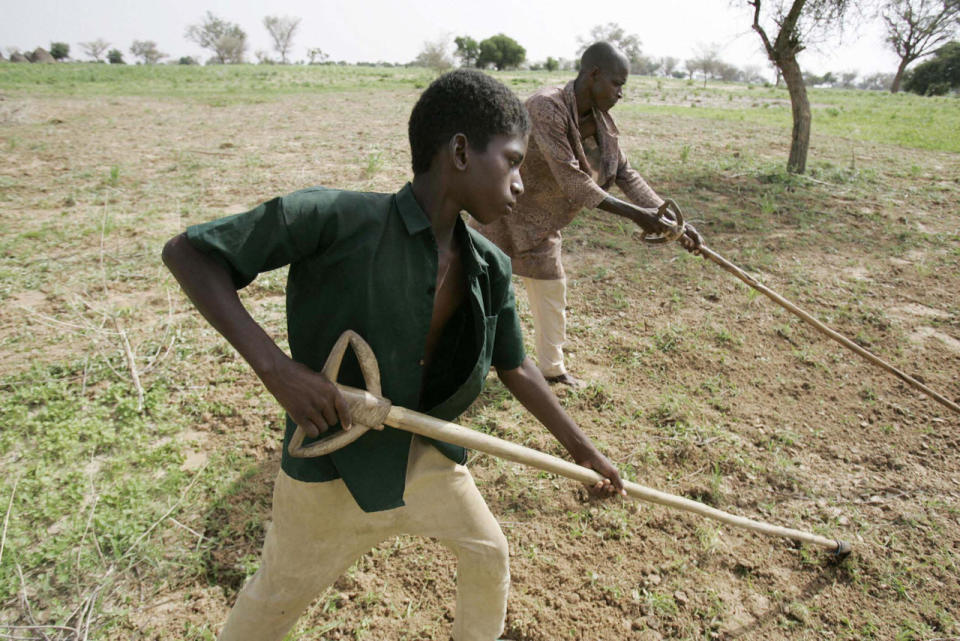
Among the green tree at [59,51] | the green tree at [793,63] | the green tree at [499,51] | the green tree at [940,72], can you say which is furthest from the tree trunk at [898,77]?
the green tree at [59,51]

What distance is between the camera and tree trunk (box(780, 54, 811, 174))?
7.46 meters

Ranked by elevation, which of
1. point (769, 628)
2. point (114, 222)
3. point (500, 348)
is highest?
point (500, 348)

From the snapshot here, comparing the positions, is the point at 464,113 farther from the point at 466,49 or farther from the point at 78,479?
the point at 466,49

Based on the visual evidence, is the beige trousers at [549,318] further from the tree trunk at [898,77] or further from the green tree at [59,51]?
the green tree at [59,51]

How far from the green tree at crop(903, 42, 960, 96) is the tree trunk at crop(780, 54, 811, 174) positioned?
1397 inches

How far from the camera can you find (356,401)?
115 cm

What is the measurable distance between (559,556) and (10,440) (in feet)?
8.17

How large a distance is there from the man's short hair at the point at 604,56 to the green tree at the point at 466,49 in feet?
143

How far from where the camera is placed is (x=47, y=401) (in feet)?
9.45

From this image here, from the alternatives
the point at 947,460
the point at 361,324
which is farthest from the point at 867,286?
the point at 361,324

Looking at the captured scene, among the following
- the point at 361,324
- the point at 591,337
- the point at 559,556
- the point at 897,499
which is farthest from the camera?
the point at 591,337

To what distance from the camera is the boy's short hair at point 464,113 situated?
4.08ft

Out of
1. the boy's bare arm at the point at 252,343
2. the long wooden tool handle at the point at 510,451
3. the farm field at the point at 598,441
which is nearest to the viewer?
the boy's bare arm at the point at 252,343

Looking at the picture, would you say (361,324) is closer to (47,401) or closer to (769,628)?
(769,628)
